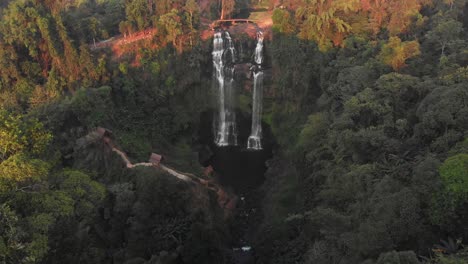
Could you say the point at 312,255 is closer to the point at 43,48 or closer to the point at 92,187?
the point at 92,187

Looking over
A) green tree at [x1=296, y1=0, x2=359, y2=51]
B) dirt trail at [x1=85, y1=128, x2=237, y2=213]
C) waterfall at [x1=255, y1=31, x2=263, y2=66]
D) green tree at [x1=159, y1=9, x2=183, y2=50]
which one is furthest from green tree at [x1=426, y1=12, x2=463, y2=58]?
green tree at [x1=159, y1=9, x2=183, y2=50]

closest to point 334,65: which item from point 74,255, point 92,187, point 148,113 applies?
point 148,113

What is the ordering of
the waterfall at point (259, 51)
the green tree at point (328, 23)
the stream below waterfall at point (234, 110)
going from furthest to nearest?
1. the waterfall at point (259, 51)
2. the stream below waterfall at point (234, 110)
3. the green tree at point (328, 23)

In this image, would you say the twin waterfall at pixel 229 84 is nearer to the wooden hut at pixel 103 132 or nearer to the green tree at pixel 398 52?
the wooden hut at pixel 103 132

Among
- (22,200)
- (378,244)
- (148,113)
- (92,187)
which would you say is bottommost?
(148,113)

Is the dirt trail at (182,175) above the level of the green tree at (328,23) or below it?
below

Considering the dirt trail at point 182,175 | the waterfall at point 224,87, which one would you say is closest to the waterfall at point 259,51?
the waterfall at point 224,87

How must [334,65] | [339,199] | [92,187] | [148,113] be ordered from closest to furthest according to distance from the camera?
1. [92,187]
2. [339,199]
3. [334,65]
4. [148,113]

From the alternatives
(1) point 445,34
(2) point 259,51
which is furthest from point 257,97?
(1) point 445,34
